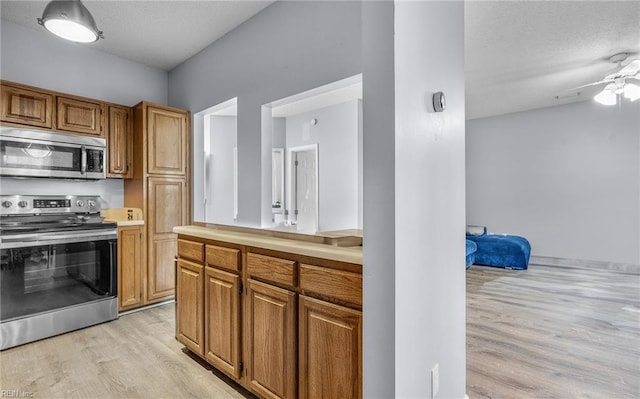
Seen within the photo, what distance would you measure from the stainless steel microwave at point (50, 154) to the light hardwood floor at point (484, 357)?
1.48 m

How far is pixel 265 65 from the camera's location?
2.95 meters

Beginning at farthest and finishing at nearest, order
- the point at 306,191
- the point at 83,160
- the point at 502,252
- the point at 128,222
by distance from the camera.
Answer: the point at 306,191 < the point at 502,252 < the point at 128,222 < the point at 83,160

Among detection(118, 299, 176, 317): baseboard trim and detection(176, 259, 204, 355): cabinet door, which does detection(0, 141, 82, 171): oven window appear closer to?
detection(118, 299, 176, 317): baseboard trim

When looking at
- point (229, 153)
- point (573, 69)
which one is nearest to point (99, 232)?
point (229, 153)

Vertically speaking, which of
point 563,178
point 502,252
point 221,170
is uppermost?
point 221,170

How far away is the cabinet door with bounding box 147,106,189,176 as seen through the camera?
3.52 meters

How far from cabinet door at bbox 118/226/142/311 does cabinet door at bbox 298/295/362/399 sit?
2589mm

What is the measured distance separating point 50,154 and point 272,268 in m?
2.74

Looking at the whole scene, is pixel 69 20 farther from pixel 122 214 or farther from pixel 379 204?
pixel 379 204

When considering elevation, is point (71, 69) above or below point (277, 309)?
above

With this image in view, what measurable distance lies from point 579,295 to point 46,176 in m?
5.87

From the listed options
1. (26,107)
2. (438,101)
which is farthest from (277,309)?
(26,107)

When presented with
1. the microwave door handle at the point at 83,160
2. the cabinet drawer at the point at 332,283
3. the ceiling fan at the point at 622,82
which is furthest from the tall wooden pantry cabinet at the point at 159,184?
the ceiling fan at the point at 622,82

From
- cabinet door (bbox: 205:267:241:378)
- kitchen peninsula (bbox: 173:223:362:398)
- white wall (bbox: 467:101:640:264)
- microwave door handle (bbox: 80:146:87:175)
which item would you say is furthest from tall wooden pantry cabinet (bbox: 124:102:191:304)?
white wall (bbox: 467:101:640:264)
